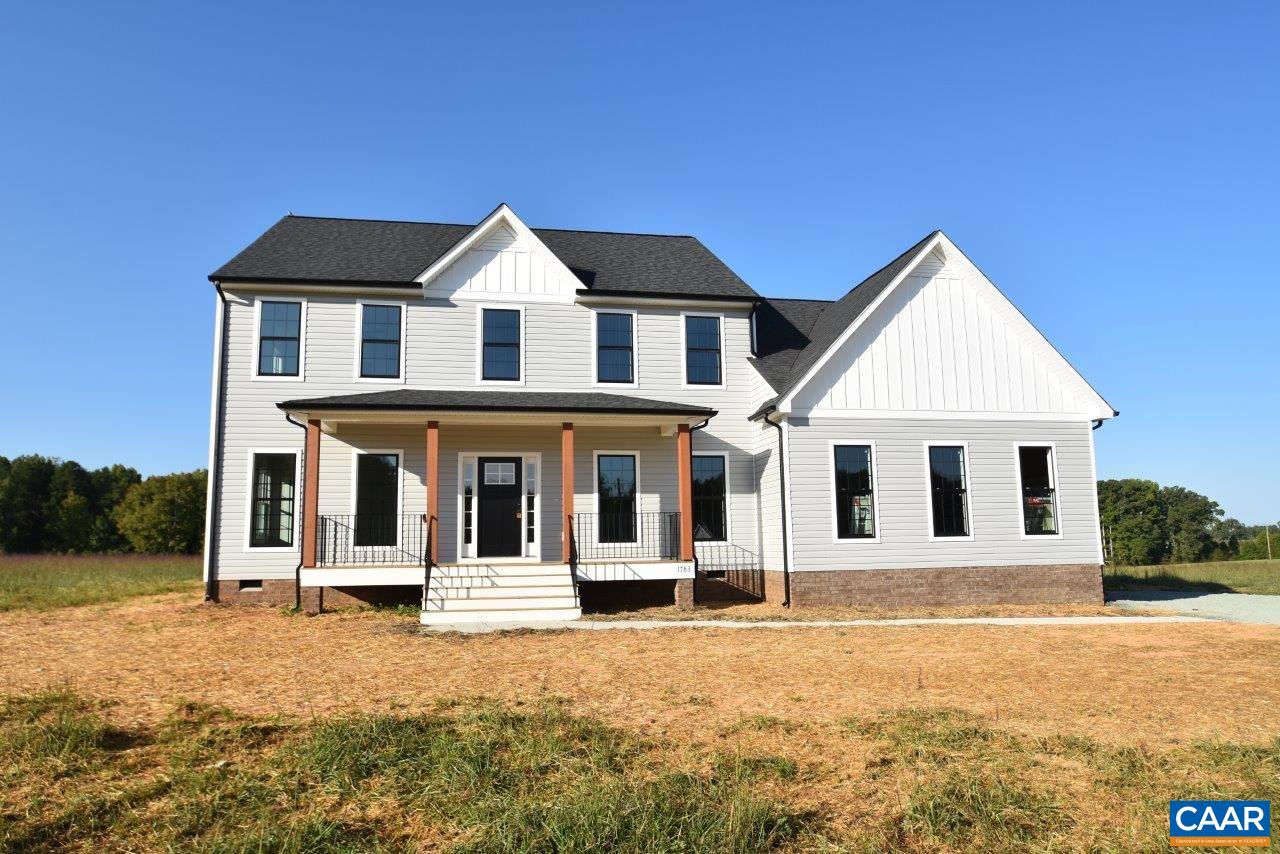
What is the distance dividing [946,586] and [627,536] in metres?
6.64

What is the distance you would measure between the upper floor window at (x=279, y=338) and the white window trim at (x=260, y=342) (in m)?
0.02

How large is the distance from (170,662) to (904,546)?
12.9 metres

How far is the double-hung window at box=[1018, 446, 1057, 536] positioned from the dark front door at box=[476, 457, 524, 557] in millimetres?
10667

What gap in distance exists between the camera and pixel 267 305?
16359mm

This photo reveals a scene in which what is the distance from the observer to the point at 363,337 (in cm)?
1670

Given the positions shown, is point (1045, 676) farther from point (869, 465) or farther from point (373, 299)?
point (373, 299)

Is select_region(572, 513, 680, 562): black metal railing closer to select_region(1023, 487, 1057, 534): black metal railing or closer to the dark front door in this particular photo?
the dark front door

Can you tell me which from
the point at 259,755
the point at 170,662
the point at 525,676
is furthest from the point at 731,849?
the point at 170,662

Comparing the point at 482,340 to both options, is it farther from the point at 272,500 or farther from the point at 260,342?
the point at 272,500

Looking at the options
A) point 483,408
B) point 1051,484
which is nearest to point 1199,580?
point 1051,484

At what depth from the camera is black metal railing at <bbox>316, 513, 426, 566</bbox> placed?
51.9 ft

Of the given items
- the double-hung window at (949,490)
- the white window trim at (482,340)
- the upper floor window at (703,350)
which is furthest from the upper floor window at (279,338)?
the double-hung window at (949,490)

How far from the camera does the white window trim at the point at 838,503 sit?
52.4 ft

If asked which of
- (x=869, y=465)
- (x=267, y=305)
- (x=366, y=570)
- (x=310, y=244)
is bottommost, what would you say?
(x=366, y=570)
